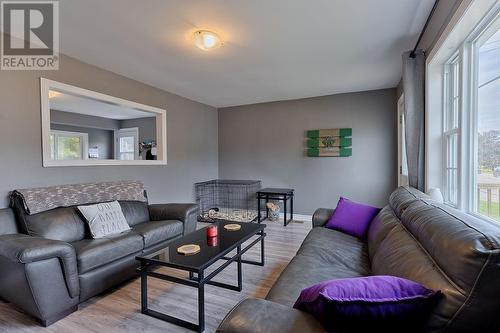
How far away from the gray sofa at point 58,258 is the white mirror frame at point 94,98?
57 centimetres

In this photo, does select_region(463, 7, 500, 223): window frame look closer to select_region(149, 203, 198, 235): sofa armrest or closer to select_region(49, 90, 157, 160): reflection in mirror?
select_region(149, 203, 198, 235): sofa armrest

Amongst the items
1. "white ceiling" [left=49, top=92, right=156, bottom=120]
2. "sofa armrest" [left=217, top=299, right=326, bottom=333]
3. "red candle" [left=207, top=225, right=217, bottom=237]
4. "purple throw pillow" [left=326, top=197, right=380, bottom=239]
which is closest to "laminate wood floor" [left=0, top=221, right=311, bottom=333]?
"red candle" [left=207, top=225, right=217, bottom=237]

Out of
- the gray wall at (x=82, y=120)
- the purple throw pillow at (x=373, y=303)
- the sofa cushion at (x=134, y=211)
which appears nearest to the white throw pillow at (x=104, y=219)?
the sofa cushion at (x=134, y=211)

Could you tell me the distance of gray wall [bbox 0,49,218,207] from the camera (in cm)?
237

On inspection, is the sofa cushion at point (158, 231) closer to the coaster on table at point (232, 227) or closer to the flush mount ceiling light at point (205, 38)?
the coaster on table at point (232, 227)

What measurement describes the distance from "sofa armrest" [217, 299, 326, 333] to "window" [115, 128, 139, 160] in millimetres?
6578

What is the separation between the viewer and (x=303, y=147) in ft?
16.1

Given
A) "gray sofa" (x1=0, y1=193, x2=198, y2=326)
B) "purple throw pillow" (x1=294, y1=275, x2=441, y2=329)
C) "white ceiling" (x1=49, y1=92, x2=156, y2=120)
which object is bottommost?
"gray sofa" (x1=0, y1=193, x2=198, y2=326)

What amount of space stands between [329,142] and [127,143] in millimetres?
5469

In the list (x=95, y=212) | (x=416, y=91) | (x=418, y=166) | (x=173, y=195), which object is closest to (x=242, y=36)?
(x=416, y=91)

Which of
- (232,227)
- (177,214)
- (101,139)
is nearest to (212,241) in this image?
(232,227)

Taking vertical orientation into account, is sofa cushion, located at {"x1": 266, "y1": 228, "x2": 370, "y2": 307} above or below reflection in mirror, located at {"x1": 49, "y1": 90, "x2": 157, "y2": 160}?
below

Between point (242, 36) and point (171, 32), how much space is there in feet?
2.16

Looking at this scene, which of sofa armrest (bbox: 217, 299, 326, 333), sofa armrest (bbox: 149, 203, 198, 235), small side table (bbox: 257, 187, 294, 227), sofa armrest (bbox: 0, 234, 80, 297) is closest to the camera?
sofa armrest (bbox: 217, 299, 326, 333)
